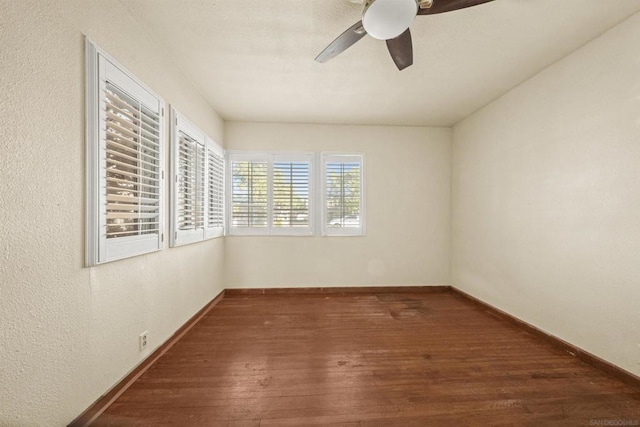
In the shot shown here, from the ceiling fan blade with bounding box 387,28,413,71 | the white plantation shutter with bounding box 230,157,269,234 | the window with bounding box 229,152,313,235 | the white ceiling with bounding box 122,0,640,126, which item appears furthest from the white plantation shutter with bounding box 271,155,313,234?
the ceiling fan blade with bounding box 387,28,413,71

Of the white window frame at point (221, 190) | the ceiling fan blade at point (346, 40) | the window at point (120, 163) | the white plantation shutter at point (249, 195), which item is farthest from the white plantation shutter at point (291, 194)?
the ceiling fan blade at point (346, 40)

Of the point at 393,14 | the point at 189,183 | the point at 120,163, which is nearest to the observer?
the point at 393,14

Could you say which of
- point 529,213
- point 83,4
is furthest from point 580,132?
point 83,4

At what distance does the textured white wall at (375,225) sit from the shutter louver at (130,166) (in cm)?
181

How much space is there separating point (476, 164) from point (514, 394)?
2702 mm

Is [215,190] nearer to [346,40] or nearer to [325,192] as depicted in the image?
[325,192]

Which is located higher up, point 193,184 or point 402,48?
point 402,48

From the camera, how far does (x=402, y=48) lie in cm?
176

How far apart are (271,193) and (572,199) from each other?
3.39 meters

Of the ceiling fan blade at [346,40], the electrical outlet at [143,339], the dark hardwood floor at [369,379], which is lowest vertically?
the dark hardwood floor at [369,379]

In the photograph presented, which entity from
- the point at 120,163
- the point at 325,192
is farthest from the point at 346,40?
the point at 325,192

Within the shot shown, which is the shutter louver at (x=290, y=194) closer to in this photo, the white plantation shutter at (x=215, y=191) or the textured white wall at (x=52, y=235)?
the white plantation shutter at (x=215, y=191)

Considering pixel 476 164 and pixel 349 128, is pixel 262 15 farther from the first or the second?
pixel 476 164

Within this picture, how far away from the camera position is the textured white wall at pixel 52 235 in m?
1.05
